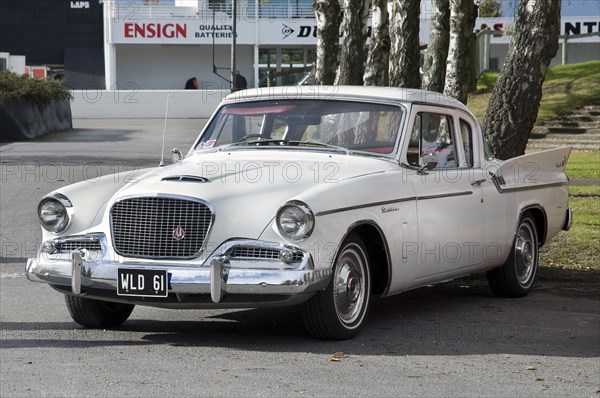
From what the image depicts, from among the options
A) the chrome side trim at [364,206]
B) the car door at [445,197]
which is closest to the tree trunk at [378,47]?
the car door at [445,197]

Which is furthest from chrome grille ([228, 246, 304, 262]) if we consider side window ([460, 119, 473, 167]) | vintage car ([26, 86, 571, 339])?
side window ([460, 119, 473, 167])

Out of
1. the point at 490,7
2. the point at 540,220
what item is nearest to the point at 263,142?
the point at 540,220

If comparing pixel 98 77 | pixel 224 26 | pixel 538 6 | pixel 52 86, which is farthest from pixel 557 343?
pixel 98 77

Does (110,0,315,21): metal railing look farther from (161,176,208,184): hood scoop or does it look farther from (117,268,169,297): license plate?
(117,268,169,297): license plate

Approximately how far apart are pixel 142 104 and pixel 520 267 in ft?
128

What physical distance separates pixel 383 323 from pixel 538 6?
5.53 meters

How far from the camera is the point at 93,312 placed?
802cm

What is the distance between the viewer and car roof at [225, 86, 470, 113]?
8.84m

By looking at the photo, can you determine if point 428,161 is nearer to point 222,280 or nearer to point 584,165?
point 222,280

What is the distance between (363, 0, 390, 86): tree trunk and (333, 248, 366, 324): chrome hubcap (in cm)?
1801

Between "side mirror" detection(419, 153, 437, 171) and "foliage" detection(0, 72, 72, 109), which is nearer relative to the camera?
"side mirror" detection(419, 153, 437, 171)

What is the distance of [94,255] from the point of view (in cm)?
754

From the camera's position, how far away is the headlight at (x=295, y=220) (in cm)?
719

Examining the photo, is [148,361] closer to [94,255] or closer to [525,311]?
[94,255]
